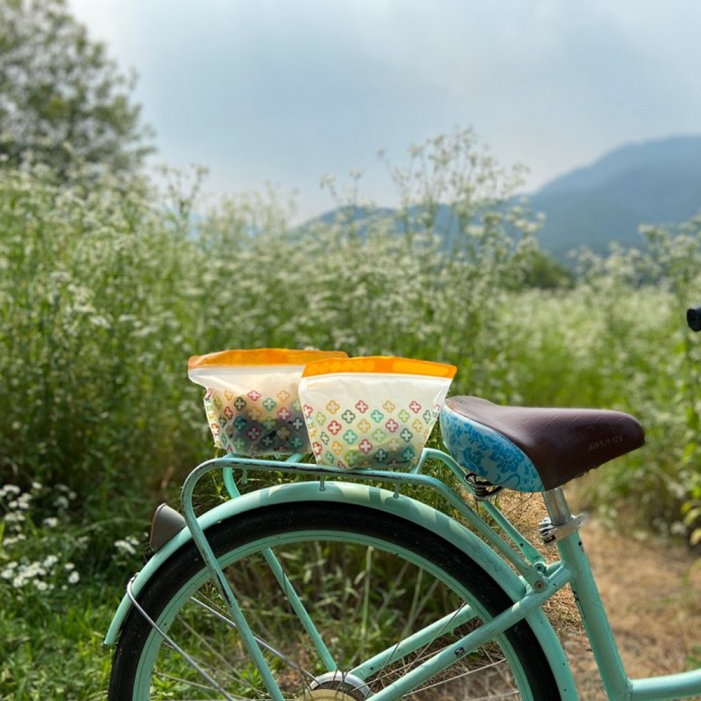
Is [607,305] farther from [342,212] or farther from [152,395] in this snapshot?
[152,395]

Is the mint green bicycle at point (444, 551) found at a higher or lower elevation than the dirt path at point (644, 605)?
higher

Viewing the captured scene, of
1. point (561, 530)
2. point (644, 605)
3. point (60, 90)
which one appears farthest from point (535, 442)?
point (60, 90)

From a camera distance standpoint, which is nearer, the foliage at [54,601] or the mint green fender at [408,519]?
the mint green fender at [408,519]

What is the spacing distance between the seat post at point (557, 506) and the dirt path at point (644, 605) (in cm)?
113

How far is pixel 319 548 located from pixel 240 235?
84.8 inches

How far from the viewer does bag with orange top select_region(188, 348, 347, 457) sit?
5.01ft

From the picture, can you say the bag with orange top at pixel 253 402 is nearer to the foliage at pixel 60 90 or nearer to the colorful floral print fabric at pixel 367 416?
the colorful floral print fabric at pixel 367 416

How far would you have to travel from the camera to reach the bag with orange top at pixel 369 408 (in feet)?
4.62

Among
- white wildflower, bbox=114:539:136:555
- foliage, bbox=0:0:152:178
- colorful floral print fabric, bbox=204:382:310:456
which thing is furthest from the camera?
foliage, bbox=0:0:152:178

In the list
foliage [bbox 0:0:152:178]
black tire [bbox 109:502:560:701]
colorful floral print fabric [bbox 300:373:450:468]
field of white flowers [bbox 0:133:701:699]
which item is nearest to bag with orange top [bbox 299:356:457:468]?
colorful floral print fabric [bbox 300:373:450:468]

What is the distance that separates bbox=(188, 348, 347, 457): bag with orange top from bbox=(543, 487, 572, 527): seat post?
464mm

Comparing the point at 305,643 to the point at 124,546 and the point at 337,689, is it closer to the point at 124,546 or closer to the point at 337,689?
the point at 124,546

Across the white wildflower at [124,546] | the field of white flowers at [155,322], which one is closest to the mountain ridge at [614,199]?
the field of white flowers at [155,322]

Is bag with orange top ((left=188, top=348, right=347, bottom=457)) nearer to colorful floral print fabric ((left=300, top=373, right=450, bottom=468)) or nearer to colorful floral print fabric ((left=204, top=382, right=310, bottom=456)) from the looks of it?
colorful floral print fabric ((left=204, top=382, right=310, bottom=456))
